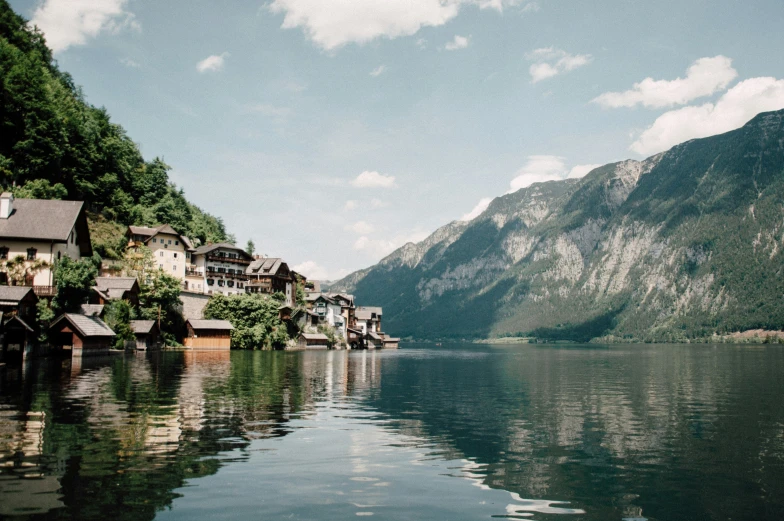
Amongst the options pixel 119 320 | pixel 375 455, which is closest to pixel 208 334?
A: pixel 119 320

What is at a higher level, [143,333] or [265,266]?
[265,266]

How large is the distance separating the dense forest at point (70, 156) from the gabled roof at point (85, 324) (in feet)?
91.8

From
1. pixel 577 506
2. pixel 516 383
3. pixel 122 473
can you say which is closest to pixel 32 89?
pixel 516 383

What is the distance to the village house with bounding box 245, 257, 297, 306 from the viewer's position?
13575cm

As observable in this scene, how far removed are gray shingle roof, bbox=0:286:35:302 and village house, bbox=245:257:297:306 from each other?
258ft

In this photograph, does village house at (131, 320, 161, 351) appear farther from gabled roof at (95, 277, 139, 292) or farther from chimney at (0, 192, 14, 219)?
chimney at (0, 192, 14, 219)

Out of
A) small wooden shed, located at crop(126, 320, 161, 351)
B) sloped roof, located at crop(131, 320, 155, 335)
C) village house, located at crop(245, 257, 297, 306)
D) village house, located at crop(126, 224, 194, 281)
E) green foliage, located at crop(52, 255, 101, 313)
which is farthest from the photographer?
village house, located at crop(245, 257, 297, 306)

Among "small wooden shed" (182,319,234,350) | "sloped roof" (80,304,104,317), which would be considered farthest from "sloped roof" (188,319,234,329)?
"sloped roof" (80,304,104,317)

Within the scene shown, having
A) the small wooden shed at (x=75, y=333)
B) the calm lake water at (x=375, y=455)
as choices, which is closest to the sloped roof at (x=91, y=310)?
the small wooden shed at (x=75, y=333)

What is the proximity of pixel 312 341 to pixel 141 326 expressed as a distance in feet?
177

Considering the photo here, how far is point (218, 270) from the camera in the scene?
5103 inches

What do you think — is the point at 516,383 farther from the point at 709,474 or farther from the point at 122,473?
the point at 122,473

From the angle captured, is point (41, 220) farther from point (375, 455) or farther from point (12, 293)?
point (375, 455)

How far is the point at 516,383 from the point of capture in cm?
5012
